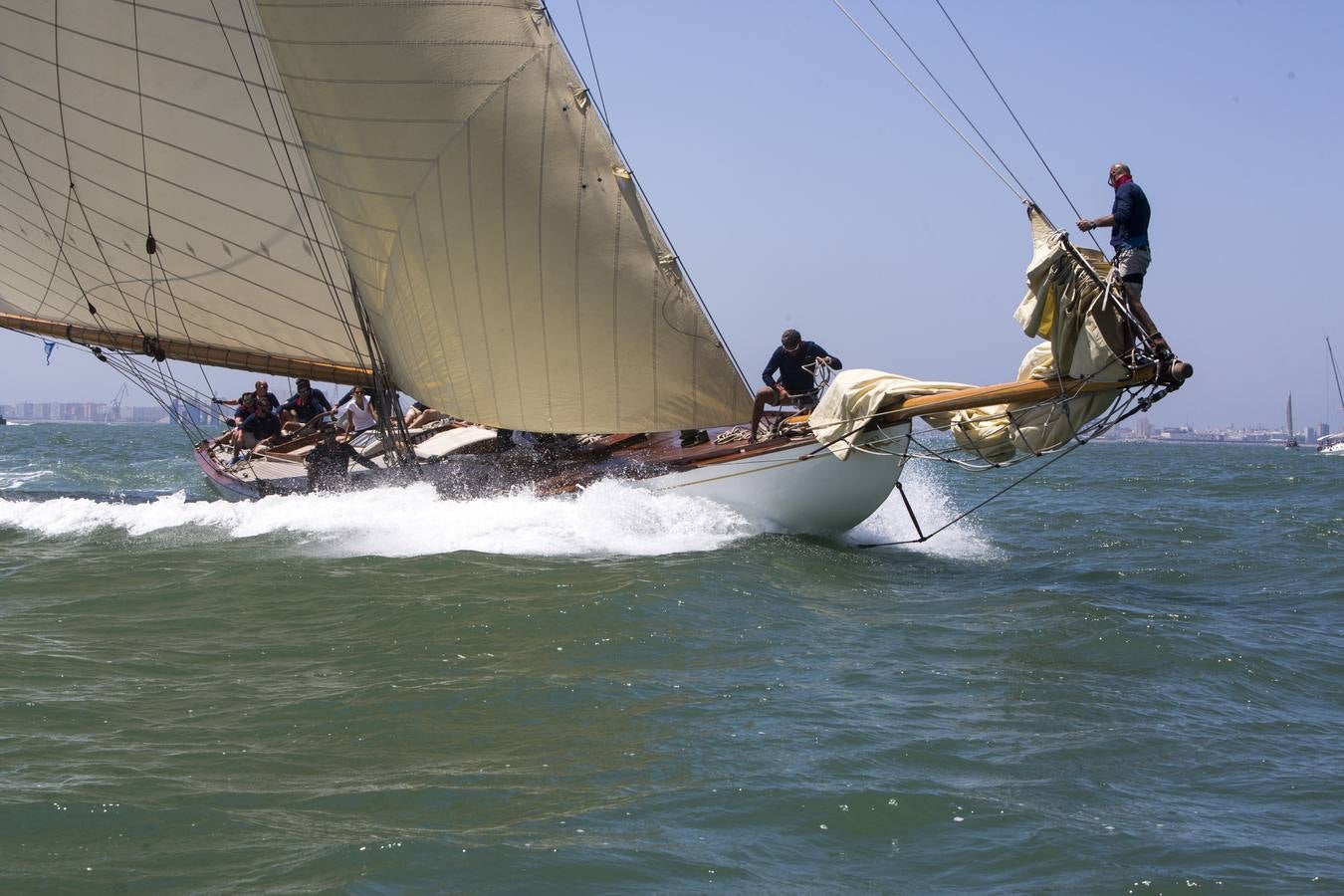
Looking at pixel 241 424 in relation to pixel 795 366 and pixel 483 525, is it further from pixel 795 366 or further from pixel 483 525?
pixel 795 366

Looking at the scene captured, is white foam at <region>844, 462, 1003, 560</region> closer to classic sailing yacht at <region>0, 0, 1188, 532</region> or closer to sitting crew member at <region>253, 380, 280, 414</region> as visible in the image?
classic sailing yacht at <region>0, 0, 1188, 532</region>

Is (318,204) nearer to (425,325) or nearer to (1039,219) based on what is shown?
(425,325)

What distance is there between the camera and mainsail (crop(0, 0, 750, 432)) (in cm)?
1157

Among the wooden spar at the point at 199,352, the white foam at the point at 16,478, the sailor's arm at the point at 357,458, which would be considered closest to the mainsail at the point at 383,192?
the wooden spar at the point at 199,352

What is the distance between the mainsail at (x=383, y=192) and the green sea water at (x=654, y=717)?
1.48 m

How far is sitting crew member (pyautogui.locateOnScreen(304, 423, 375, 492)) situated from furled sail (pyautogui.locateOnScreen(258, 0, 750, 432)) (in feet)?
8.67

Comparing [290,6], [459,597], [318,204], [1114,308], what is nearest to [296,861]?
[459,597]

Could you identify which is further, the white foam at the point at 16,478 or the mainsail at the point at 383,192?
the white foam at the point at 16,478

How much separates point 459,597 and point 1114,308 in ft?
16.2

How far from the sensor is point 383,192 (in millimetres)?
12359

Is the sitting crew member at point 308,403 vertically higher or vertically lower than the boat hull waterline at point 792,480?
higher

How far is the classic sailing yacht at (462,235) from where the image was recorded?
10.8 m

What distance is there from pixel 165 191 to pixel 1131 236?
33.1 ft

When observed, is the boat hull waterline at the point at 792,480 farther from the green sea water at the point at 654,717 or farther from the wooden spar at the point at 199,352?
the wooden spar at the point at 199,352
